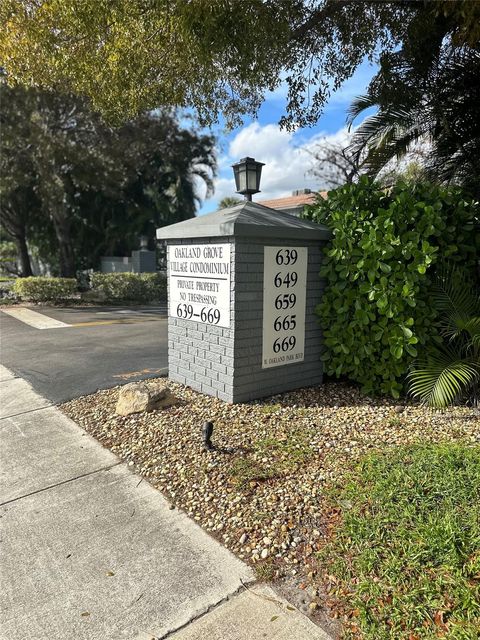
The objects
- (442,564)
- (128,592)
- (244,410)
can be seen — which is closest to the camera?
(442,564)

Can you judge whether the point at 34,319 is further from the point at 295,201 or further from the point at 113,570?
the point at 295,201

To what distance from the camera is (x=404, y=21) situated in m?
6.44

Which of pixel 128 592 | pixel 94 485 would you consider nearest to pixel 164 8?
pixel 94 485

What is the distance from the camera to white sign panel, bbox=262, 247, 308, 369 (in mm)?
4535

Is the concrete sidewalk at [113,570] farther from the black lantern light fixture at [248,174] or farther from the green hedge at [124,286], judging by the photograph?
the green hedge at [124,286]

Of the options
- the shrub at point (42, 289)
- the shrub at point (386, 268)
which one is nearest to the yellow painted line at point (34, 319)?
the shrub at point (42, 289)

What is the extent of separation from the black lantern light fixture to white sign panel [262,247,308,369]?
1219 mm

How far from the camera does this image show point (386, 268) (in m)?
4.33

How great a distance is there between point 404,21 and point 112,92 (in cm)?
424

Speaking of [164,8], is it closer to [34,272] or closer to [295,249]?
[295,249]

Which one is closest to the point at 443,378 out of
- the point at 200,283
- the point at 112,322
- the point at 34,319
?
the point at 200,283

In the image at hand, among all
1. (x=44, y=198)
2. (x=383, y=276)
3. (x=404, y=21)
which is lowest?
(x=383, y=276)

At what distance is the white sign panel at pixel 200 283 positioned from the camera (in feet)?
14.5

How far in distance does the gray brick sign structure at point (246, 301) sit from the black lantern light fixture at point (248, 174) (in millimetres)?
789
